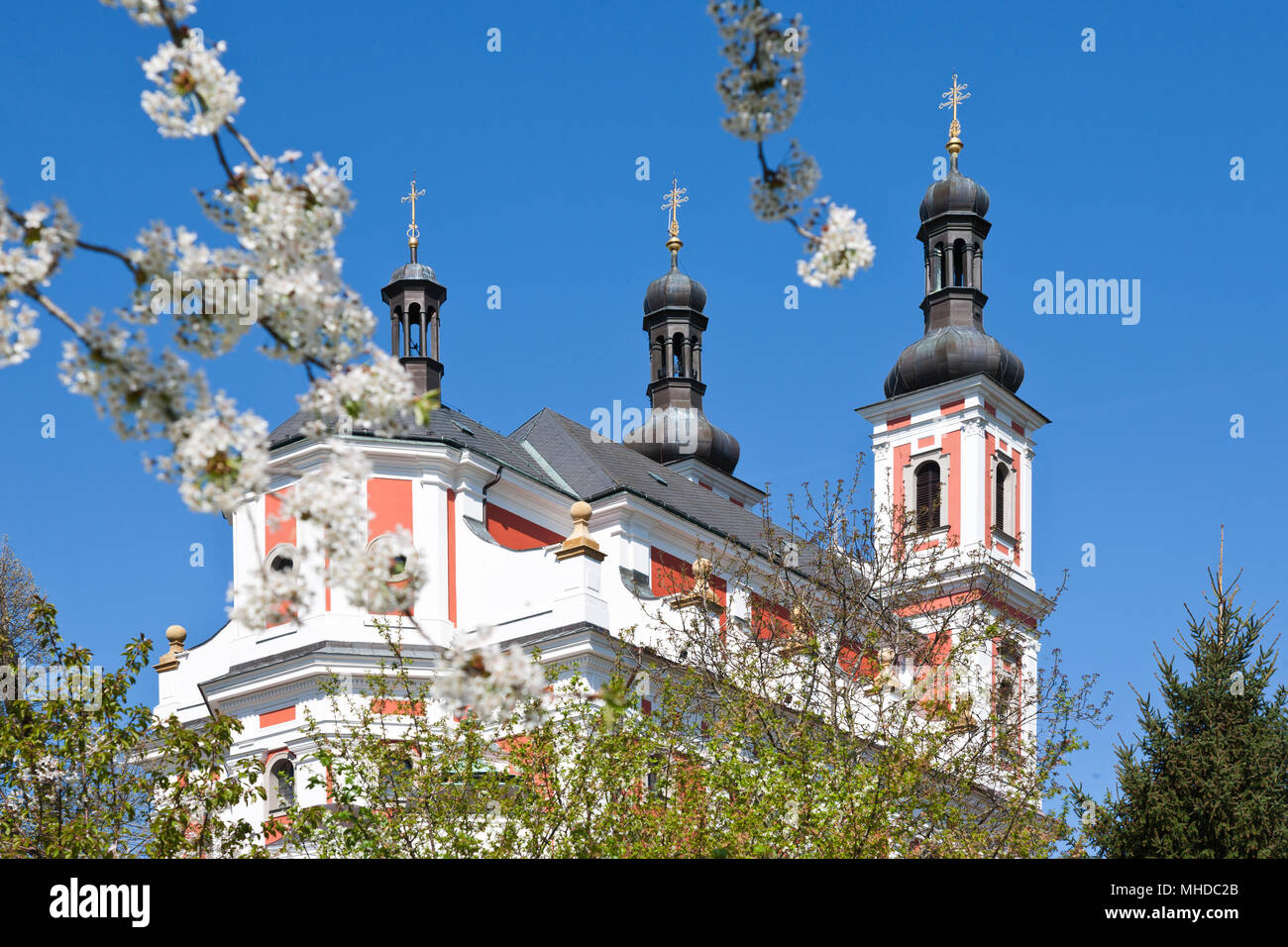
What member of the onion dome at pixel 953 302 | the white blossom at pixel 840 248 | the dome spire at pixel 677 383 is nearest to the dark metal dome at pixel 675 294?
the dome spire at pixel 677 383

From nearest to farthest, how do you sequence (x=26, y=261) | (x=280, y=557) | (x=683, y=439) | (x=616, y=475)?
(x=26, y=261)
(x=280, y=557)
(x=616, y=475)
(x=683, y=439)

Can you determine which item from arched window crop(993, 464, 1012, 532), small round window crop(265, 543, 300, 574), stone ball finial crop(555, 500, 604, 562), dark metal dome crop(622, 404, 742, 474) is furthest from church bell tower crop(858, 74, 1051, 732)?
small round window crop(265, 543, 300, 574)

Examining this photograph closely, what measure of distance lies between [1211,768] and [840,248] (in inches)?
687

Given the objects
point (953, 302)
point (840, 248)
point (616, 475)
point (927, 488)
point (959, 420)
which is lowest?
point (840, 248)

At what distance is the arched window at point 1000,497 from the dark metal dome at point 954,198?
704 cm

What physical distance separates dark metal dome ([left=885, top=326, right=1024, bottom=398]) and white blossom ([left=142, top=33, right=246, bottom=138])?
4227cm

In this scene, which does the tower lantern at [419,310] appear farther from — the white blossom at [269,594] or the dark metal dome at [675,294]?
the white blossom at [269,594]

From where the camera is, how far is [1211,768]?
70.3 ft

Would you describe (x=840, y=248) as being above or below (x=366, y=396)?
above

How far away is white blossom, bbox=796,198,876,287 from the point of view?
5.68 meters

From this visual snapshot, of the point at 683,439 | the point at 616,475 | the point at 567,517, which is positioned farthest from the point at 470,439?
the point at 683,439

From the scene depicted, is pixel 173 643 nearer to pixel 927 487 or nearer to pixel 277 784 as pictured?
pixel 277 784

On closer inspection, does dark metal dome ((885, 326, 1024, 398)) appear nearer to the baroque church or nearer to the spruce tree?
the baroque church
